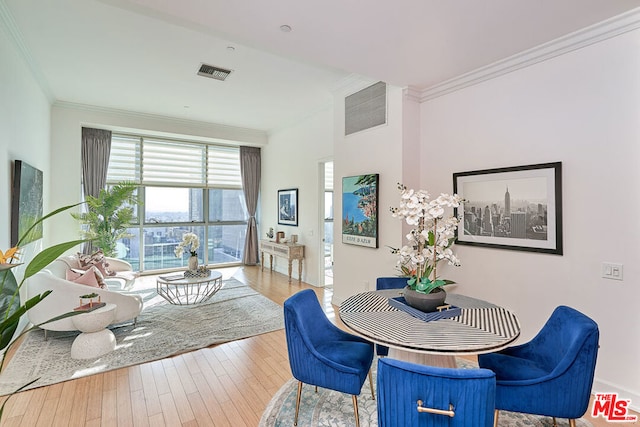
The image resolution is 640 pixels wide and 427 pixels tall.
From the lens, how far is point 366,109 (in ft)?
13.7

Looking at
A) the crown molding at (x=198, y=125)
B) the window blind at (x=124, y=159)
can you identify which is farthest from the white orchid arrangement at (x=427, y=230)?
the window blind at (x=124, y=159)

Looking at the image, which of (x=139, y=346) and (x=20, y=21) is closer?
(x=20, y=21)

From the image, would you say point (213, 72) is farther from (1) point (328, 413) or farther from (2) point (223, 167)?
(1) point (328, 413)

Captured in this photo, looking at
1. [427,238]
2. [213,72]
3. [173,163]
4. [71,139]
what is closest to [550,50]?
[427,238]

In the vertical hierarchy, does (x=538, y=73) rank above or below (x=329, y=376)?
→ above

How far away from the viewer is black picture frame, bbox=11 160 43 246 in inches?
129

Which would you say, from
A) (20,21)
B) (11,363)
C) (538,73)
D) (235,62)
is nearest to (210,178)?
(235,62)

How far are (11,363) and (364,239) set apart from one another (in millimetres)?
3779

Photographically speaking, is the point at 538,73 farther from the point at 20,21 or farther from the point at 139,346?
the point at 20,21

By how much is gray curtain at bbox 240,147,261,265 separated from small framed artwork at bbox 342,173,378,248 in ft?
12.1

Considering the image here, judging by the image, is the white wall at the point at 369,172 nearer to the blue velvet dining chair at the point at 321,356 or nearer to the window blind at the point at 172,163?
the blue velvet dining chair at the point at 321,356

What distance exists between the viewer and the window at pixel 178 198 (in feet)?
21.4

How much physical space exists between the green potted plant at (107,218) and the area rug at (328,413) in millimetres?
4561

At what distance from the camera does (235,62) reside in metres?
3.87
